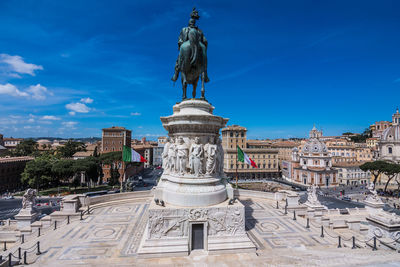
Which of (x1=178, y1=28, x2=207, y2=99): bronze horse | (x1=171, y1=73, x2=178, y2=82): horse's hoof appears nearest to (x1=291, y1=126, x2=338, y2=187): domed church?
(x1=178, y1=28, x2=207, y2=99): bronze horse

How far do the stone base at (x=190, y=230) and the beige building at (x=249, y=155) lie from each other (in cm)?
5681

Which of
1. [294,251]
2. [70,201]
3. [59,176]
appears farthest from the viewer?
[59,176]

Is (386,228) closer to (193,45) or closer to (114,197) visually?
(193,45)

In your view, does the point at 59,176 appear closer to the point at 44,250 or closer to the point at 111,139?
the point at 111,139

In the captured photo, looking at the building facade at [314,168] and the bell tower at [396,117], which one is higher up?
the bell tower at [396,117]

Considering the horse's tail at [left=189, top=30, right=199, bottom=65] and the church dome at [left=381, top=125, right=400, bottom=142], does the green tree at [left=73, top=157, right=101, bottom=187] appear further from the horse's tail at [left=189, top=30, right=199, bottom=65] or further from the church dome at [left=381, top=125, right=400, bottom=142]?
the church dome at [left=381, top=125, right=400, bottom=142]

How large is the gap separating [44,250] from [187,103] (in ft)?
29.1

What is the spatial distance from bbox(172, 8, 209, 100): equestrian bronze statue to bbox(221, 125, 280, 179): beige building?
184ft

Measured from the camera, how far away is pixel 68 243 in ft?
30.7

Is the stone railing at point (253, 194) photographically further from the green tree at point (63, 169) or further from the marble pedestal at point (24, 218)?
the green tree at point (63, 169)

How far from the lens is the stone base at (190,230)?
8352 mm

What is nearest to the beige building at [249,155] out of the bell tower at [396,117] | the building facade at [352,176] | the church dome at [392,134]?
the building facade at [352,176]

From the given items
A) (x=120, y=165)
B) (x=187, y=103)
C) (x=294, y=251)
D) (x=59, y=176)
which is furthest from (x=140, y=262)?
(x=120, y=165)

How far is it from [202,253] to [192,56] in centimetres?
904
